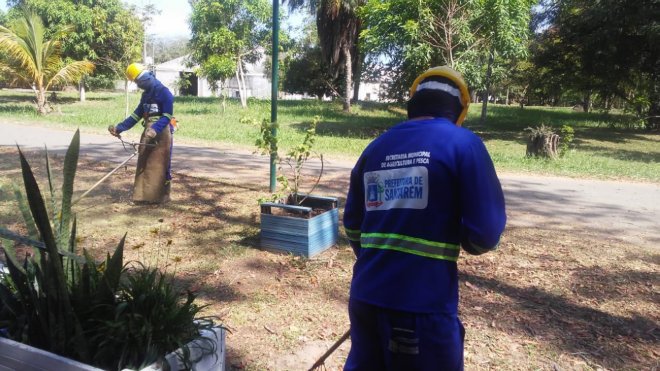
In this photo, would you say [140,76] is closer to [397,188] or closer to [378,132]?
[397,188]

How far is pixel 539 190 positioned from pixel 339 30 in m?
19.9

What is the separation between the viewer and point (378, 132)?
67.4 ft

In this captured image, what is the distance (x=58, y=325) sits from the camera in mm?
2568

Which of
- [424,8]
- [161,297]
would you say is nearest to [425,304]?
[161,297]

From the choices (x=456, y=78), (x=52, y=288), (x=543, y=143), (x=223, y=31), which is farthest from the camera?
(x=223, y=31)

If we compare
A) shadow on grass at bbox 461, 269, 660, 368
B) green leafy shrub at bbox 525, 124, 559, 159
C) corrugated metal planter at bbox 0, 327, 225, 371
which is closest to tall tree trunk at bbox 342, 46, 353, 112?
green leafy shrub at bbox 525, 124, 559, 159

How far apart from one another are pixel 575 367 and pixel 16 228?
5.58 meters

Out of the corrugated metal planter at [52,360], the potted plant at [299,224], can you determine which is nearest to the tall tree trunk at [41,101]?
the potted plant at [299,224]

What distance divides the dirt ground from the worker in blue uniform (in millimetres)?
1400

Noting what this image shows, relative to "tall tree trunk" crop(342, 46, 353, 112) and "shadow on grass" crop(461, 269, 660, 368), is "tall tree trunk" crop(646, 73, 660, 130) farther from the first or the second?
"shadow on grass" crop(461, 269, 660, 368)

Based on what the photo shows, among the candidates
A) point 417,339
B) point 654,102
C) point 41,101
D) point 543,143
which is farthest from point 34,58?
point 654,102

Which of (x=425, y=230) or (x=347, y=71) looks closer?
(x=425, y=230)

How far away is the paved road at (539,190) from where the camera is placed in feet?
23.4

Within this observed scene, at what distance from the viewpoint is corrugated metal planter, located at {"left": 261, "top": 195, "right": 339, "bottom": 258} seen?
505 centimetres
